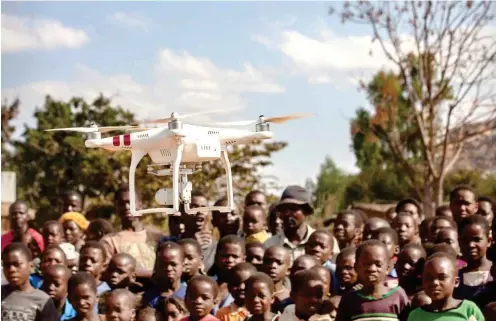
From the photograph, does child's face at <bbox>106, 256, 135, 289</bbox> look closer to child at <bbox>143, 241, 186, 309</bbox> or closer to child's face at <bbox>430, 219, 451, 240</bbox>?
child at <bbox>143, 241, 186, 309</bbox>

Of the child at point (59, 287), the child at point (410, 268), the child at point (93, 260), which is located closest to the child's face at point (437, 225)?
the child at point (410, 268)

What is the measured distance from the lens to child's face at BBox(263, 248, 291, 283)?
6.44 metres

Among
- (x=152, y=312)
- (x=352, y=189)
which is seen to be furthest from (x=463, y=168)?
(x=152, y=312)

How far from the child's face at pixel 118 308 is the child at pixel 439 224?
247 centimetres

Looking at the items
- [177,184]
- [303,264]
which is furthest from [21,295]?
[177,184]

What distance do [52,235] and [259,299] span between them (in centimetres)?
247

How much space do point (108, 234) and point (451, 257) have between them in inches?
131

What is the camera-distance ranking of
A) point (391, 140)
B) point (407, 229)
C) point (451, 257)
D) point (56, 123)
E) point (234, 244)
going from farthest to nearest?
point (56, 123) → point (391, 140) → point (407, 229) → point (234, 244) → point (451, 257)

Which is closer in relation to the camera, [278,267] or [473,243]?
[473,243]

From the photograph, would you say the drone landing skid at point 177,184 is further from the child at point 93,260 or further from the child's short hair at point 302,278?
the child at point 93,260

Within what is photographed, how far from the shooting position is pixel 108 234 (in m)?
7.67

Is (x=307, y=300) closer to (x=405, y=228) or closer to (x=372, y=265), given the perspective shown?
(x=372, y=265)

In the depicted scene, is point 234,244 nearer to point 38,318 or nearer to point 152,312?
point 152,312

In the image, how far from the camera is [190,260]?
6668mm
